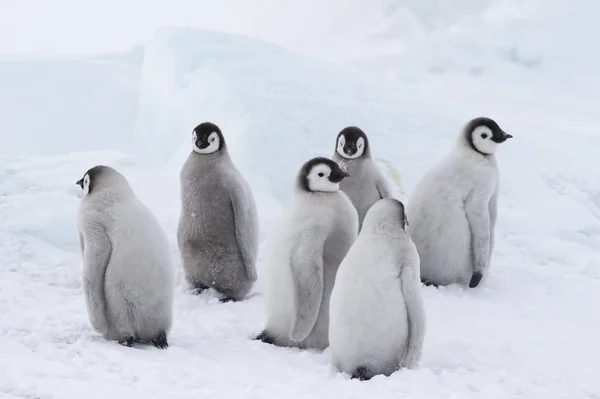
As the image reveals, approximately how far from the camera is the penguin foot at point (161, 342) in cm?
292

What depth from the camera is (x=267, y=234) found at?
5.17 m

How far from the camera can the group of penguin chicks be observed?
2529mm

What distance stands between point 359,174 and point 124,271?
6.40 ft

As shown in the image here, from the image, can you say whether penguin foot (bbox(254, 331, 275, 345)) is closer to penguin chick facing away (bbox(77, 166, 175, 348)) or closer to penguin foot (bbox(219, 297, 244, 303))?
penguin chick facing away (bbox(77, 166, 175, 348))

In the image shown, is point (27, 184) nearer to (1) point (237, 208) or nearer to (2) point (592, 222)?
(1) point (237, 208)

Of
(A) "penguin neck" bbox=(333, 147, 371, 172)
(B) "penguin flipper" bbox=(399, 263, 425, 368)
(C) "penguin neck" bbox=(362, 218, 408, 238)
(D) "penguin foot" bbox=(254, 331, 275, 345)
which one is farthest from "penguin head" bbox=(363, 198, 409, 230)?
(A) "penguin neck" bbox=(333, 147, 371, 172)

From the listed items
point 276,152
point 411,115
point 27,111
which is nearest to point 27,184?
point 276,152

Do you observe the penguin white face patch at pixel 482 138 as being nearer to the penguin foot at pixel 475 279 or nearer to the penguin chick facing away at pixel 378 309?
the penguin foot at pixel 475 279

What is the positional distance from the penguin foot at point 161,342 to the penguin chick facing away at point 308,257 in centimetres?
41

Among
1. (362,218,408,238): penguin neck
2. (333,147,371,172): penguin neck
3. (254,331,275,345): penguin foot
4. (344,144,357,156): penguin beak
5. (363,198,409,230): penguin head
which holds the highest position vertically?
(344,144,357,156): penguin beak

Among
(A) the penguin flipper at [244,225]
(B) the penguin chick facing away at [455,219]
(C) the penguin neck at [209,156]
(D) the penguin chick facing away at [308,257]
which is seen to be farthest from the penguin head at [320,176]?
(B) the penguin chick facing away at [455,219]

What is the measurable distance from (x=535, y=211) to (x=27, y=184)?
445cm

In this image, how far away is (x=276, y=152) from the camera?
22.4 feet

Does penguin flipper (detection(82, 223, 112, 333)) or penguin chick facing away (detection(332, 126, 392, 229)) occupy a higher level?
penguin chick facing away (detection(332, 126, 392, 229))
